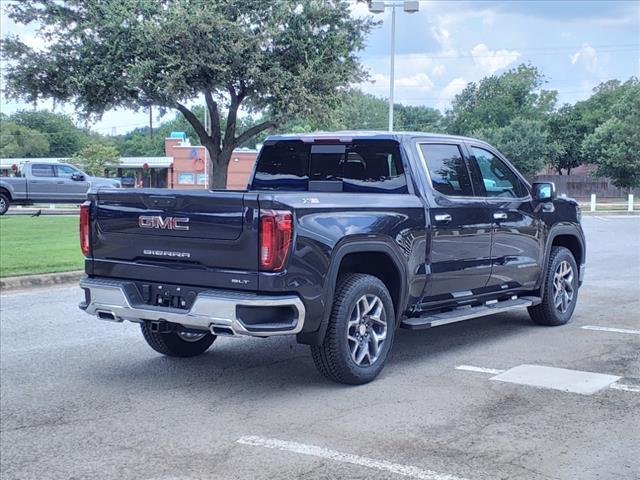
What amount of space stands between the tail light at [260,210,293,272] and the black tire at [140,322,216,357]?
1.93 metres

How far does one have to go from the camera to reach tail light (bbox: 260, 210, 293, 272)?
5707 mm

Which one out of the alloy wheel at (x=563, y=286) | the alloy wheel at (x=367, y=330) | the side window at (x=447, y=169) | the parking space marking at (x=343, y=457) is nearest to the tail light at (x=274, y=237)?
the alloy wheel at (x=367, y=330)

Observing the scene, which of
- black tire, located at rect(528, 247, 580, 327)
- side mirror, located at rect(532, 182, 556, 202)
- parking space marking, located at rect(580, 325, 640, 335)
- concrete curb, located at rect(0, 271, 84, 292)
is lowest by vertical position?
concrete curb, located at rect(0, 271, 84, 292)

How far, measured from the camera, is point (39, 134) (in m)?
91.2

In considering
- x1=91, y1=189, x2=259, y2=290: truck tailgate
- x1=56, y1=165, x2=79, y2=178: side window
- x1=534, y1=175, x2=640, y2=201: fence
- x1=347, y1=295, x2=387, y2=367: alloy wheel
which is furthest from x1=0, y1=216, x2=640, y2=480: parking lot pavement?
x1=534, y1=175, x2=640, y2=201: fence

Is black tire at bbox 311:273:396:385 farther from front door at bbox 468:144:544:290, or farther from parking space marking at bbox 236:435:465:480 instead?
front door at bbox 468:144:544:290

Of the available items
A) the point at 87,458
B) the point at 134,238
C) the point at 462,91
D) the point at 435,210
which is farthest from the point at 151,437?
the point at 462,91

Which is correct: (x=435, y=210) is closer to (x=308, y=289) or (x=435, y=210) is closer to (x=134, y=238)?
(x=308, y=289)

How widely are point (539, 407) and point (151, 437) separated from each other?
2681 mm

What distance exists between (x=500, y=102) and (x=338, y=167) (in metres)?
64.9

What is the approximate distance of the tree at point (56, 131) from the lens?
98188 millimetres

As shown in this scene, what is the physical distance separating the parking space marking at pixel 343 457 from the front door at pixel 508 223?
3476 mm

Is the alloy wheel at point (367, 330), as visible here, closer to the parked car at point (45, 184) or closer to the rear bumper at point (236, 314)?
the rear bumper at point (236, 314)

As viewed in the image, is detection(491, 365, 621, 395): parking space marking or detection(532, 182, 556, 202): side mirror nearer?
detection(491, 365, 621, 395): parking space marking
